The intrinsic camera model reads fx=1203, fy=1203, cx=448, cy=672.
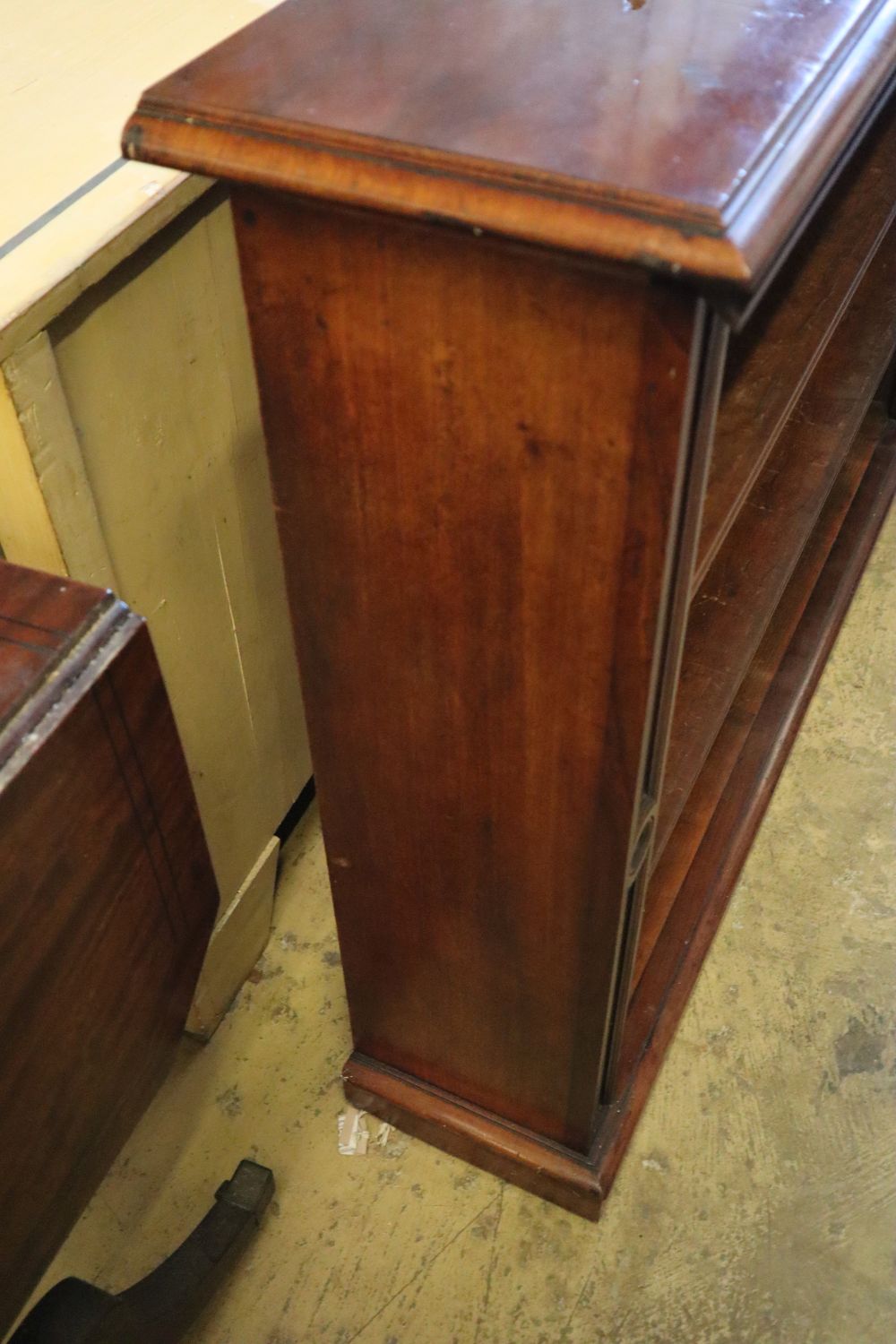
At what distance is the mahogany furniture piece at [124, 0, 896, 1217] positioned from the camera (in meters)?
0.66

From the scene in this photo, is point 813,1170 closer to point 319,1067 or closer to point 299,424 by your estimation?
point 319,1067

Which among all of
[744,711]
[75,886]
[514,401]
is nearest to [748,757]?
[744,711]

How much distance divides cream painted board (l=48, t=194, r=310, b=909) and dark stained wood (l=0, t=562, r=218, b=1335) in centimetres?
32

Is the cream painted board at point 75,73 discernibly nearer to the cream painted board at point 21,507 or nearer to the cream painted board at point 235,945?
the cream painted board at point 21,507

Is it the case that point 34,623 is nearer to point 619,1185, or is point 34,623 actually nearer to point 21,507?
point 21,507

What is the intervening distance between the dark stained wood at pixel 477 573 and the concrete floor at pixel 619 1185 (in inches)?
10.8

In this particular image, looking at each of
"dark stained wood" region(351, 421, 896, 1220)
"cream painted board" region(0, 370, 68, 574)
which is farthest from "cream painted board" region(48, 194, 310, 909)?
"dark stained wood" region(351, 421, 896, 1220)

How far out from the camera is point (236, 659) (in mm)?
1390

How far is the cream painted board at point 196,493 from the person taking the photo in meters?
1.06

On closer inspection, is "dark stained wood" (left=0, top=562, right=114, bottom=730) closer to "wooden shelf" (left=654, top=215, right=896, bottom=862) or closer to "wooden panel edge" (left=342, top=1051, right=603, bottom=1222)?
"wooden shelf" (left=654, top=215, right=896, bottom=862)

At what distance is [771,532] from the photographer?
4.91 ft

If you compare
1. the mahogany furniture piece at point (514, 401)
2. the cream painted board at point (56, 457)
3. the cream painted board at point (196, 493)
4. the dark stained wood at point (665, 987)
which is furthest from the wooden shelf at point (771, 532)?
the cream painted board at point (56, 457)

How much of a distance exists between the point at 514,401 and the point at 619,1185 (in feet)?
3.48

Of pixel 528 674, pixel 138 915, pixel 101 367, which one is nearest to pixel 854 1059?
pixel 528 674
